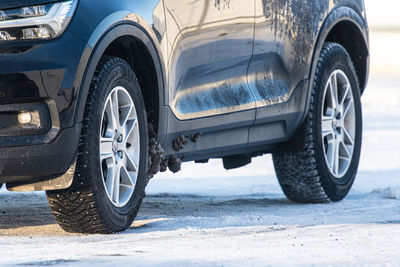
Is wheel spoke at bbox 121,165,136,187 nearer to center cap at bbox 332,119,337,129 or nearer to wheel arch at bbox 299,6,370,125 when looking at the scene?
wheel arch at bbox 299,6,370,125

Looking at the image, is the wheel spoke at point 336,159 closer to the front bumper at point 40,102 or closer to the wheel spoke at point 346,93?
the wheel spoke at point 346,93

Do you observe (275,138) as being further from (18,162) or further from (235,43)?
(18,162)

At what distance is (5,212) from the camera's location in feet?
20.9

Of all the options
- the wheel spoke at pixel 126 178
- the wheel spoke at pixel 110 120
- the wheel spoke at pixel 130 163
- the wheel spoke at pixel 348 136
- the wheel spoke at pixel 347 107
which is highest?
the wheel spoke at pixel 110 120

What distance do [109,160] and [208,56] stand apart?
0.97 metres

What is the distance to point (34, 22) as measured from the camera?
15.2 feet

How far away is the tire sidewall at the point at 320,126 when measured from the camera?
7.00 meters

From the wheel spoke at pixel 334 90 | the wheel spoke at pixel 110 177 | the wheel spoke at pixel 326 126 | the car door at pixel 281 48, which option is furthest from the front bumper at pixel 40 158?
the wheel spoke at pixel 334 90

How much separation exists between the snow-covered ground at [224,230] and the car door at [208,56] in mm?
625

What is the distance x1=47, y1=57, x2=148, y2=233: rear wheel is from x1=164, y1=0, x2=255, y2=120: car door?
35 centimetres

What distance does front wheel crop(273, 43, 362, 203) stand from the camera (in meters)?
7.00

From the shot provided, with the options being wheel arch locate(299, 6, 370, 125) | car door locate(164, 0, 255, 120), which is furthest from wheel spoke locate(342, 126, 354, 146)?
car door locate(164, 0, 255, 120)

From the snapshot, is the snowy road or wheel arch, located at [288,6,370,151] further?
wheel arch, located at [288,6,370,151]

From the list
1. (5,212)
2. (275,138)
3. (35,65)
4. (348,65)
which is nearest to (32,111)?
(35,65)
